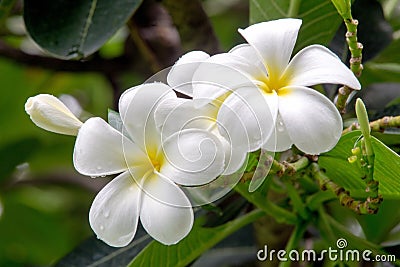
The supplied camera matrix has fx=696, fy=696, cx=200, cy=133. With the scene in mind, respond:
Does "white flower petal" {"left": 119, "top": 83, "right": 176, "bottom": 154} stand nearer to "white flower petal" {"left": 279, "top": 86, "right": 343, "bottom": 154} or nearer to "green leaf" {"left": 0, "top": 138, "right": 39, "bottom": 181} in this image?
"white flower petal" {"left": 279, "top": 86, "right": 343, "bottom": 154}

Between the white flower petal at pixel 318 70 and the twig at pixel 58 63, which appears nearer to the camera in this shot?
the white flower petal at pixel 318 70

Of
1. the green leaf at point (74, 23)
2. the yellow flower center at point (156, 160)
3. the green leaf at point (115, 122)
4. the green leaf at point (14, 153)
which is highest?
the yellow flower center at point (156, 160)

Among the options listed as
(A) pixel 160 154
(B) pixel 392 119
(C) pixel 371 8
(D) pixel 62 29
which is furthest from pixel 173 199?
(C) pixel 371 8

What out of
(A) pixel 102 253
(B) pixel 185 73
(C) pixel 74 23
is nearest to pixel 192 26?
(C) pixel 74 23

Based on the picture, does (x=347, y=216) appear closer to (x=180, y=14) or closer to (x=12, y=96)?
(x=180, y=14)

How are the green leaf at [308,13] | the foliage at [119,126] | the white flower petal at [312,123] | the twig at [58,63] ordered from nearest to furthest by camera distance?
the white flower petal at [312,123] → the foliage at [119,126] → the green leaf at [308,13] → the twig at [58,63]

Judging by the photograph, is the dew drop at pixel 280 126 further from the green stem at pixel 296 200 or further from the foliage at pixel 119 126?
the green stem at pixel 296 200

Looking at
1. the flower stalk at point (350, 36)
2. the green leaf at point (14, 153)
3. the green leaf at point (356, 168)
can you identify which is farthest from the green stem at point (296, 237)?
the green leaf at point (14, 153)
